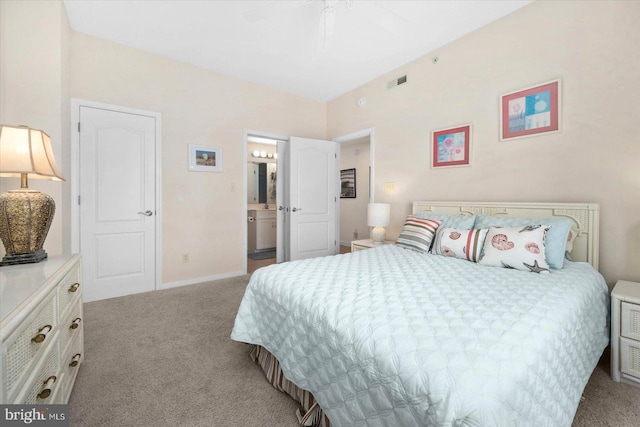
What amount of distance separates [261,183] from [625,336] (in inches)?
223

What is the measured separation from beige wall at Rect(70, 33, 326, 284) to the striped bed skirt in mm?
2022

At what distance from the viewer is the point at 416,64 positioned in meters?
3.30

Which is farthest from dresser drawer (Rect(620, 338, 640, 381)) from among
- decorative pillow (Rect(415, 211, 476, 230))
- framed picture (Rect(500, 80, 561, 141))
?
framed picture (Rect(500, 80, 561, 141))

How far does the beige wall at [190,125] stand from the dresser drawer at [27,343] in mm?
2337

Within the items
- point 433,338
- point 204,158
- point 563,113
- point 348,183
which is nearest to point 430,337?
point 433,338

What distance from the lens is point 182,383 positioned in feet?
5.40

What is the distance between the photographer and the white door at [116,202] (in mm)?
2916

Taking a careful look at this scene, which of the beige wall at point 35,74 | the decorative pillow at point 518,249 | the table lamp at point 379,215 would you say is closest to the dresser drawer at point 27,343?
the beige wall at point 35,74

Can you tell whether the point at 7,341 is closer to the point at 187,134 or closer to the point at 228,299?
the point at 228,299

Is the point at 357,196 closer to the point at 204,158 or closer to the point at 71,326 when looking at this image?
the point at 204,158

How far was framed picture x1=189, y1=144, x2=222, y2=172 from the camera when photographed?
11.5 ft

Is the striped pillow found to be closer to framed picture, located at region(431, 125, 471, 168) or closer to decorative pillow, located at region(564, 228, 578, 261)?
decorative pillow, located at region(564, 228, 578, 261)

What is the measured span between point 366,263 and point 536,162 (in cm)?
171

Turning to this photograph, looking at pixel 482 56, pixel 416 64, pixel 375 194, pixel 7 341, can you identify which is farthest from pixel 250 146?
pixel 7 341
